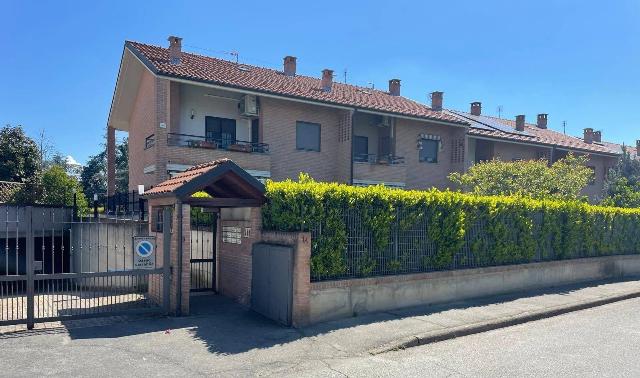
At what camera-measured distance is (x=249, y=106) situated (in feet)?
59.5

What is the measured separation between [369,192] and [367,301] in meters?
2.16

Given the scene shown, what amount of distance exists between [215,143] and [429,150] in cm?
1131

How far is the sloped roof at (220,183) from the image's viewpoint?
836cm

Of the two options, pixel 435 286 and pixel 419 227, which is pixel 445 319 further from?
pixel 419 227

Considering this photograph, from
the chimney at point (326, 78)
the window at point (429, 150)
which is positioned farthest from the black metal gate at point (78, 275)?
the window at point (429, 150)

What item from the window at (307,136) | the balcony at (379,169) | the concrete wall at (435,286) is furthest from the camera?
the balcony at (379,169)

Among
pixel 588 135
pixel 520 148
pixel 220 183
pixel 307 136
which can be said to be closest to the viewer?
pixel 220 183

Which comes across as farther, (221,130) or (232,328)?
(221,130)

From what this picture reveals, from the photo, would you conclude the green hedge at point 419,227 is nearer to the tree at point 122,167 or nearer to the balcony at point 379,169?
the balcony at point 379,169

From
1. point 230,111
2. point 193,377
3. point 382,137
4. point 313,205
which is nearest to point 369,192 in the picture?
point 313,205

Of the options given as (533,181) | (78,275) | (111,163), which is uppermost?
(111,163)

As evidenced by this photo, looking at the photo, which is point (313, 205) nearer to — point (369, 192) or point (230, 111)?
point (369, 192)

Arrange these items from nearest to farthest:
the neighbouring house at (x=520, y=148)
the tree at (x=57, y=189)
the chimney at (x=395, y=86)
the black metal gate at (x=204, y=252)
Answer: the black metal gate at (x=204, y=252), the tree at (x=57, y=189), the neighbouring house at (x=520, y=148), the chimney at (x=395, y=86)

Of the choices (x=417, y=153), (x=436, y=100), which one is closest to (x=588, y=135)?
(x=436, y=100)
